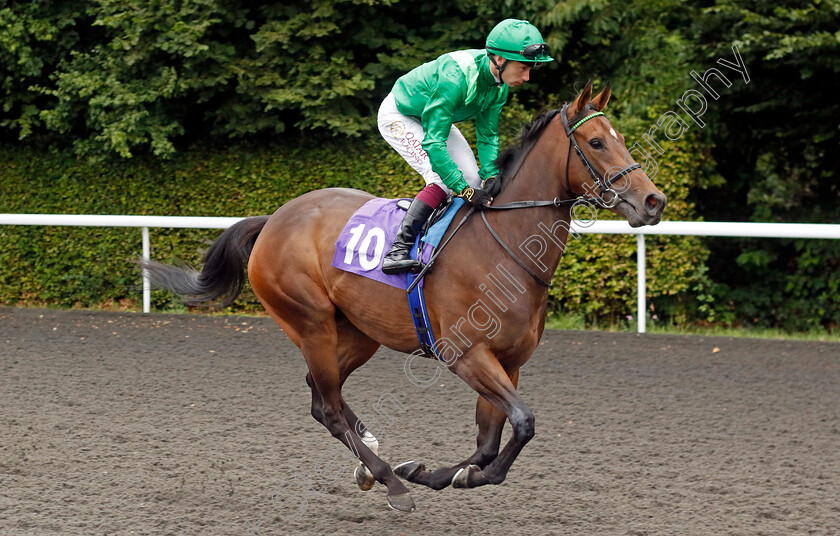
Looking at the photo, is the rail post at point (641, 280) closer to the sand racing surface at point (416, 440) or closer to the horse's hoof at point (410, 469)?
the sand racing surface at point (416, 440)

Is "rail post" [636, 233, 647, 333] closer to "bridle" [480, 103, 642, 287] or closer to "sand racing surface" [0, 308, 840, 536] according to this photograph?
"sand racing surface" [0, 308, 840, 536]

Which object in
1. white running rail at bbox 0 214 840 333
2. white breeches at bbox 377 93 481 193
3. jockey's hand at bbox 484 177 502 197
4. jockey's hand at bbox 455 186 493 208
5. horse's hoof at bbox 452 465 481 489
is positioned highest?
white breeches at bbox 377 93 481 193

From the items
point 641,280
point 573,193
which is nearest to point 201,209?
point 641,280

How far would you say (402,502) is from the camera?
3873 millimetres

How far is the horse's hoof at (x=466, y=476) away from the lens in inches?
144

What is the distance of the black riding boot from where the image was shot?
390cm

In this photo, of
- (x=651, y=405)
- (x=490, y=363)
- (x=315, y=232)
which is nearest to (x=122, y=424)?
(x=315, y=232)

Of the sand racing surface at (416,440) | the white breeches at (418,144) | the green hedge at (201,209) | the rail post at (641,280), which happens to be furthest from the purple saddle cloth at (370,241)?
the green hedge at (201,209)

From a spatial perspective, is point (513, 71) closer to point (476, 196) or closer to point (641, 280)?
point (476, 196)

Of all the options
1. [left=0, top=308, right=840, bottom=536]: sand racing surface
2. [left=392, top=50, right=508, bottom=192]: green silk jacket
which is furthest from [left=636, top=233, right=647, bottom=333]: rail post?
[left=392, top=50, right=508, bottom=192]: green silk jacket

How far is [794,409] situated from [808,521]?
6.48ft

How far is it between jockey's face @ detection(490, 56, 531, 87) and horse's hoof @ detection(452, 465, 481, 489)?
63.8 inches

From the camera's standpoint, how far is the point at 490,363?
11.8 feet

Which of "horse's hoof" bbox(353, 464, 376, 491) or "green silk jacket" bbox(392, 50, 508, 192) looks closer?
"green silk jacket" bbox(392, 50, 508, 192)
